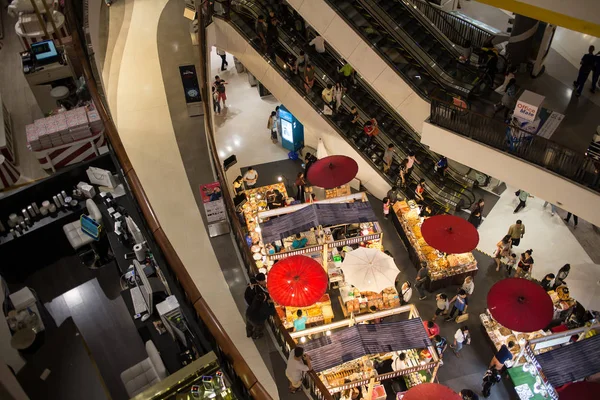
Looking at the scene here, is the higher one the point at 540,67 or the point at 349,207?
the point at 540,67

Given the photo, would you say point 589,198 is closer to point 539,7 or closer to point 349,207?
point 539,7

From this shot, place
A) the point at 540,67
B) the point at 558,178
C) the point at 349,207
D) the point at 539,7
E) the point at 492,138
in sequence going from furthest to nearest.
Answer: the point at 540,67, the point at 349,207, the point at 492,138, the point at 558,178, the point at 539,7

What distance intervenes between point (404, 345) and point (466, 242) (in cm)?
300

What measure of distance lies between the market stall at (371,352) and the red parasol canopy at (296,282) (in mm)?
708

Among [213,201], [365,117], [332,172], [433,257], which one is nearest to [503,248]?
[433,257]

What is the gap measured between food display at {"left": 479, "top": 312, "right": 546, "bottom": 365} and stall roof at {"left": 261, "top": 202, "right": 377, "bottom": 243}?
11.3 ft

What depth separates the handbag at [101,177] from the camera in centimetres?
1189

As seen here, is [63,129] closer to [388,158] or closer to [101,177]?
[101,177]

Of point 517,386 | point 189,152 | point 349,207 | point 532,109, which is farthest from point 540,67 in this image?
point 189,152

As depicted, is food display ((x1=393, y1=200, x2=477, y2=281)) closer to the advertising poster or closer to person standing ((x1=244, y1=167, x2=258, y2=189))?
person standing ((x1=244, y1=167, x2=258, y2=189))

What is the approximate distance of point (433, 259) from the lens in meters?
13.4

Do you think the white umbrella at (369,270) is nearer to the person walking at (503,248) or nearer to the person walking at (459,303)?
the person walking at (459,303)

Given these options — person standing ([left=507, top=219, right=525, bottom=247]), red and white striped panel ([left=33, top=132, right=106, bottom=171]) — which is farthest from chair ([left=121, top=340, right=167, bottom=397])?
person standing ([left=507, top=219, right=525, bottom=247])

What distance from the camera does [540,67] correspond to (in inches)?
560
